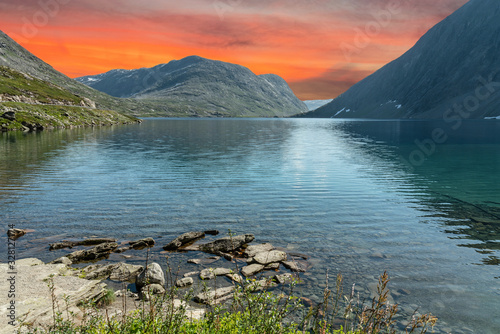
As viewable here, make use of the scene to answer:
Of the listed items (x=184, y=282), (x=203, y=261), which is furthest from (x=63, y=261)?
(x=203, y=261)

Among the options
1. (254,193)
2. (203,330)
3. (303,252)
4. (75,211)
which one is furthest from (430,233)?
(75,211)

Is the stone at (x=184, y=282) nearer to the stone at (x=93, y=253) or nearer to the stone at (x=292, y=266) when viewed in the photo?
the stone at (x=292, y=266)

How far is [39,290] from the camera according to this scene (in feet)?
40.7

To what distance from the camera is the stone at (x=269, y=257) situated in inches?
660

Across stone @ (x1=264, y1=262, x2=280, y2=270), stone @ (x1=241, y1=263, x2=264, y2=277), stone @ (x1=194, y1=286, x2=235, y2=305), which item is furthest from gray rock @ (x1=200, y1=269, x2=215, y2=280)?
stone @ (x1=264, y1=262, x2=280, y2=270)

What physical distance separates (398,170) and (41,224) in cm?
4383

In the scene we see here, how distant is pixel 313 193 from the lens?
31.7m

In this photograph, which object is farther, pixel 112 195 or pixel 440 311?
pixel 112 195

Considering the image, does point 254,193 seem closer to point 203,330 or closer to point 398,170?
point 203,330

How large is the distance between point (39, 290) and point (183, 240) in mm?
8004

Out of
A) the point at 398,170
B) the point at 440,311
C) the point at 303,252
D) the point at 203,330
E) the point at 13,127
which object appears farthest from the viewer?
the point at 13,127

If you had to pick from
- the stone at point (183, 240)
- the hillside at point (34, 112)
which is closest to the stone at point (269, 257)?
the stone at point (183, 240)

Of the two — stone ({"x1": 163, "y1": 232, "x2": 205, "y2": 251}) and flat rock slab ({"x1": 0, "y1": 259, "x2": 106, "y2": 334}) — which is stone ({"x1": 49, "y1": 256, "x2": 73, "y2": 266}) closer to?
flat rock slab ({"x1": 0, "y1": 259, "x2": 106, "y2": 334})

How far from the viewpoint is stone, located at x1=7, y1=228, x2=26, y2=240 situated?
63.4 feet
